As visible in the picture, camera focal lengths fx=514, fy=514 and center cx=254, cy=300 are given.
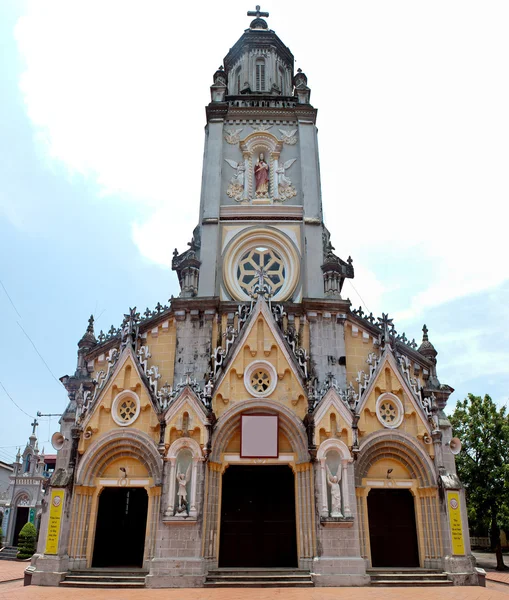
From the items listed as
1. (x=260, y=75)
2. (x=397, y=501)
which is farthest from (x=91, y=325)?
(x=260, y=75)

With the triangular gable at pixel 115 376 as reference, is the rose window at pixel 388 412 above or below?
below

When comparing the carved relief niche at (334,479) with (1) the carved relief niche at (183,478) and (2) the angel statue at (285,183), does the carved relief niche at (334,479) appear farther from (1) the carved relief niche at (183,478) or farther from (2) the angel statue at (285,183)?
(2) the angel statue at (285,183)

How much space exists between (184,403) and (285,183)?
41.9 ft

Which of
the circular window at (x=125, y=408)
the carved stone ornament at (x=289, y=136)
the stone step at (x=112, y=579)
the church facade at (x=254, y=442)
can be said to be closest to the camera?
the stone step at (x=112, y=579)

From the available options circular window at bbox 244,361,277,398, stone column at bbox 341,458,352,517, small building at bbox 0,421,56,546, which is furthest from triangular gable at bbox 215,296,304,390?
small building at bbox 0,421,56,546

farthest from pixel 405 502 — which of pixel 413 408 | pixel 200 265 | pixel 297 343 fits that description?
pixel 200 265

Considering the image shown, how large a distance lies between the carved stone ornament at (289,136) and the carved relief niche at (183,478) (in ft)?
53.9

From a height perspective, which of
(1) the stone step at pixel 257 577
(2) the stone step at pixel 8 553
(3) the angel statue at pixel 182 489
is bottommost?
(2) the stone step at pixel 8 553

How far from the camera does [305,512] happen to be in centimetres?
1881

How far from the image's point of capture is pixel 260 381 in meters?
20.8

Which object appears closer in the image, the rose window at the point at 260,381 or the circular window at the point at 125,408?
the circular window at the point at 125,408

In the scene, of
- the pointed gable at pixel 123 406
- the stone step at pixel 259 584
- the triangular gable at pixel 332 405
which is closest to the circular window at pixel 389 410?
the triangular gable at pixel 332 405

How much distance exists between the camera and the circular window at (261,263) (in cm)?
2383

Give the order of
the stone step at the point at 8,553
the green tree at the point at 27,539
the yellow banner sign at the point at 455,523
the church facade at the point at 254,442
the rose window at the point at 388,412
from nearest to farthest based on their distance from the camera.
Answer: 1. the church facade at the point at 254,442
2. the yellow banner sign at the point at 455,523
3. the rose window at the point at 388,412
4. the green tree at the point at 27,539
5. the stone step at the point at 8,553
